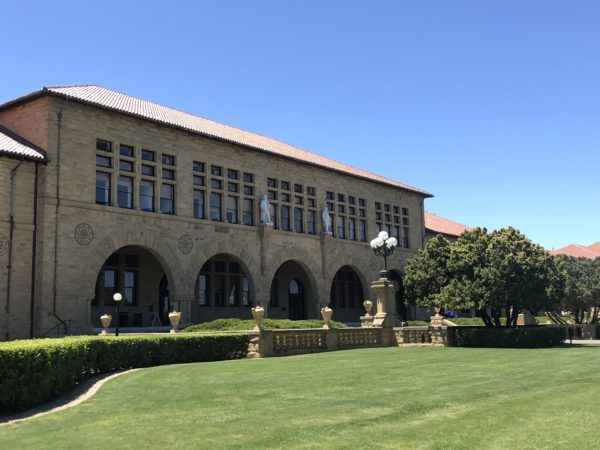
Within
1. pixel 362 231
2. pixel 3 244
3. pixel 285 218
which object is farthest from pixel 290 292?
pixel 3 244

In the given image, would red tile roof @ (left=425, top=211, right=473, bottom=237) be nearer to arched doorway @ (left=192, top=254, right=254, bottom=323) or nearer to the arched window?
the arched window

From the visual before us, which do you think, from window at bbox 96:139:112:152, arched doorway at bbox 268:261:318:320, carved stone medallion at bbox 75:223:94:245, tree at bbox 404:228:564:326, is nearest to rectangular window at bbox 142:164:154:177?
window at bbox 96:139:112:152

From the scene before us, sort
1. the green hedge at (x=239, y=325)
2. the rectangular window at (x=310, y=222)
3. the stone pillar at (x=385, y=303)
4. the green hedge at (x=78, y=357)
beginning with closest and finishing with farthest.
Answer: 1. the green hedge at (x=78, y=357)
2. the green hedge at (x=239, y=325)
3. the stone pillar at (x=385, y=303)
4. the rectangular window at (x=310, y=222)

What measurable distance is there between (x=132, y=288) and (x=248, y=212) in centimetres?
765

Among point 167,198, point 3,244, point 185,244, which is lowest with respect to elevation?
point 3,244

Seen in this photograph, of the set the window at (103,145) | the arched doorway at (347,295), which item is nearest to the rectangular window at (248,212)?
the window at (103,145)

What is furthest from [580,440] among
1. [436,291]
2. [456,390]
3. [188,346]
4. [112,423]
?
[436,291]

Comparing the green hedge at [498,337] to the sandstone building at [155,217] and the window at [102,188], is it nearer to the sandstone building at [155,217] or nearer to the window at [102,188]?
the sandstone building at [155,217]

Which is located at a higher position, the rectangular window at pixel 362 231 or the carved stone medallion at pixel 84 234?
the rectangular window at pixel 362 231

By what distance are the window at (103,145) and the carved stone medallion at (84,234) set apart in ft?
12.1

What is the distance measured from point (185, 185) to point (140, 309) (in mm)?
6775

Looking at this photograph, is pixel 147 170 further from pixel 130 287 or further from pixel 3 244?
pixel 3 244

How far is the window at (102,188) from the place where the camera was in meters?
27.8

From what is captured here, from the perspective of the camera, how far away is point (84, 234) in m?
26.6
